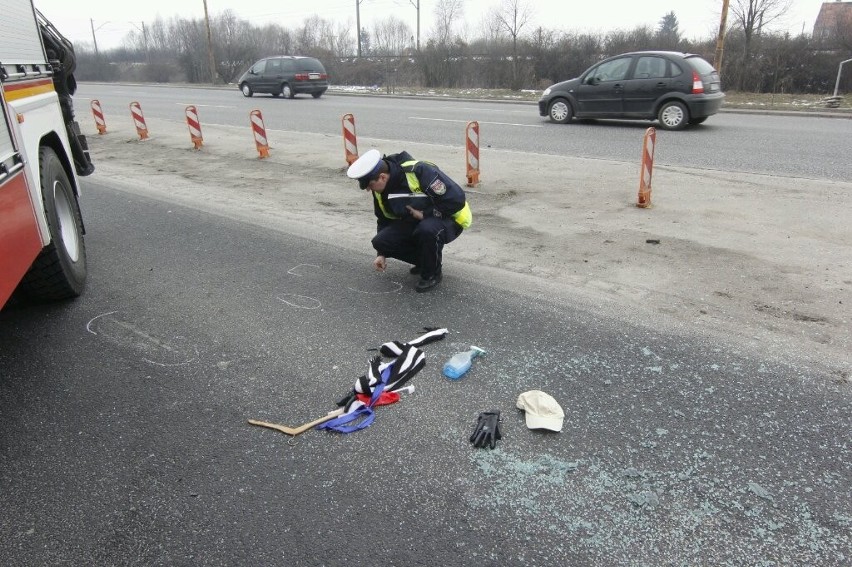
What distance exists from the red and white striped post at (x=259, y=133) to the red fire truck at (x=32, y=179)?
6282mm

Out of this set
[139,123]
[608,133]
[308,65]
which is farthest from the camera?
[308,65]

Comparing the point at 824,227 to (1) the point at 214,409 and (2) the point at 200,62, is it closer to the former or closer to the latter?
(1) the point at 214,409

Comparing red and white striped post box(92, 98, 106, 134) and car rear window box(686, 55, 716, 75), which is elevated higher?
car rear window box(686, 55, 716, 75)

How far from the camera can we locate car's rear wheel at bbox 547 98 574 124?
15094 millimetres

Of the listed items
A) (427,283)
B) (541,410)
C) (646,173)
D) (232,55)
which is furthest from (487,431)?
(232,55)

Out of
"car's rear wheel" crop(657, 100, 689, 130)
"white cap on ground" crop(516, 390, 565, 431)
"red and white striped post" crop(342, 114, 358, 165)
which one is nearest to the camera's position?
"white cap on ground" crop(516, 390, 565, 431)

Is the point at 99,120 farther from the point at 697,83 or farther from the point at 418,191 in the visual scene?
the point at 697,83

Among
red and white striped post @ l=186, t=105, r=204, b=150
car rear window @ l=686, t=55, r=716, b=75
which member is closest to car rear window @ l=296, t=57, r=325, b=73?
red and white striped post @ l=186, t=105, r=204, b=150

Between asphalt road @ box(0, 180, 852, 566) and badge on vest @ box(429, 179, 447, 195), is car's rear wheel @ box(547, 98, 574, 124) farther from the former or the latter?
asphalt road @ box(0, 180, 852, 566)

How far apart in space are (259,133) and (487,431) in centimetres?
993

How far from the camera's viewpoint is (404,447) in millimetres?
3014

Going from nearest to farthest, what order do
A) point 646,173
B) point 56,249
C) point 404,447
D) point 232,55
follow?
point 404,447
point 56,249
point 646,173
point 232,55

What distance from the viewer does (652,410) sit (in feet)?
10.7

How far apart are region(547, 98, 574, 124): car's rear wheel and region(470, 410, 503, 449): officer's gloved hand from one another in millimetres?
13264
